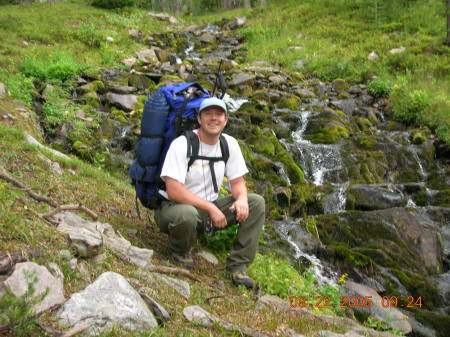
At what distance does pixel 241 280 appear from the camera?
485 centimetres

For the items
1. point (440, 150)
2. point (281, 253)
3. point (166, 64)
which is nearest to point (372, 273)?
point (281, 253)

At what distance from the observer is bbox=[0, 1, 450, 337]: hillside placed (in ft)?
11.8

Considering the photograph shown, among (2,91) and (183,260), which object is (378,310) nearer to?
(183,260)

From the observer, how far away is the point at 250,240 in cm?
492

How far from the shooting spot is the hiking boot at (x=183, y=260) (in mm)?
4777

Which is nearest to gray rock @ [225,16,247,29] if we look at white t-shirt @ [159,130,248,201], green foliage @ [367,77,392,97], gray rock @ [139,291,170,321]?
green foliage @ [367,77,392,97]

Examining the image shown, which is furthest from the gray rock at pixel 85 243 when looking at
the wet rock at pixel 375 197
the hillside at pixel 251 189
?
the wet rock at pixel 375 197

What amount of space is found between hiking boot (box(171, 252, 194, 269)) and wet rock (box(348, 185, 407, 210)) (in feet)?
20.9

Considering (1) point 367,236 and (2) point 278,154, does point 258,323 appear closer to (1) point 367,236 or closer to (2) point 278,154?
(1) point 367,236

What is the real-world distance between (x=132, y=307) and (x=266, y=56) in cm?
2333

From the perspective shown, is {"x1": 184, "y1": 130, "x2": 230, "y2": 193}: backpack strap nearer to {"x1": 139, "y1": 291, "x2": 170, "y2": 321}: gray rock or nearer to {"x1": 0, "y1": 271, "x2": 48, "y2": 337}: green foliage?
{"x1": 139, "y1": 291, "x2": 170, "y2": 321}: gray rock

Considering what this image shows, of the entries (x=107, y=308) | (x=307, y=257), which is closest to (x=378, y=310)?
(x=307, y=257)

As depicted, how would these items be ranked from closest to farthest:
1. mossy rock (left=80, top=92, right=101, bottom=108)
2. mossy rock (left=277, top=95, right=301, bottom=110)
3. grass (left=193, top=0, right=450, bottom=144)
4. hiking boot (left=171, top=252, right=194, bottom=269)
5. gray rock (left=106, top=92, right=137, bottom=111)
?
hiking boot (left=171, top=252, right=194, bottom=269) < mossy rock (left=80, top=92, right=101, bottom=108) < gray rock (left=106, top=92, right=137, bottom=111) < mossy rock (left=277, top=95, right=301, bottom=110) < grass (left=193, top=0, right=450, bottom=144)

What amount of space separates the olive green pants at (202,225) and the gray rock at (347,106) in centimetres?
1302
